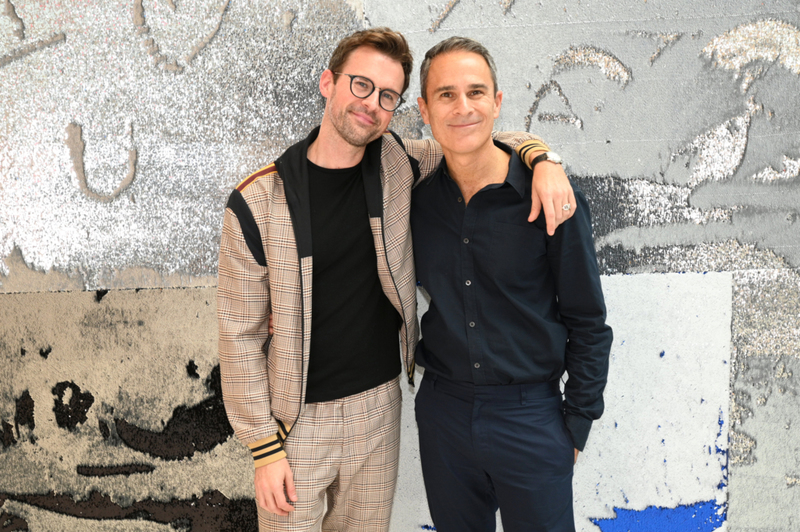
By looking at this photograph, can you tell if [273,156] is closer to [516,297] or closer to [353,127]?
[353,127]

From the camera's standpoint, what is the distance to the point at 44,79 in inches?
74.8

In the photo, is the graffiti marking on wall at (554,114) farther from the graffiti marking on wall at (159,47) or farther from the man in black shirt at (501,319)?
the graffiti marking on wall at (159,47)

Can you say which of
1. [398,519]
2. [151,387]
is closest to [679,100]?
[398,519]

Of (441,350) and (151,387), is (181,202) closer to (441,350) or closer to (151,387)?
(151,387)

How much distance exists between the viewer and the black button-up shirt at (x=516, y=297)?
1328 mm

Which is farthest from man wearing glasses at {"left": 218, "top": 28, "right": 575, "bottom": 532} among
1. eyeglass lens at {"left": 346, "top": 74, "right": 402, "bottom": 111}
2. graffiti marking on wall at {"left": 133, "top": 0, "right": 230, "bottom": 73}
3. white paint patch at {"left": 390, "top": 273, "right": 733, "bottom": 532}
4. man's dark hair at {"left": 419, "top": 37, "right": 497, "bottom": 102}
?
graffiti marking on wall at {"left": 133, "top": 0, "right": 230, "bottom": 73}

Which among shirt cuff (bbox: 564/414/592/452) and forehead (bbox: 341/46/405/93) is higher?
forehead (bbox: 341/46/405/93)

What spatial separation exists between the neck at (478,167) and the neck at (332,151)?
0.93ft

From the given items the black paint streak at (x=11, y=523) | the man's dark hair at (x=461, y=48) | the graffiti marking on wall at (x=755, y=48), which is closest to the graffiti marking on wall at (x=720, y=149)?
the graffiti marking on wall at (x=755, y=48)

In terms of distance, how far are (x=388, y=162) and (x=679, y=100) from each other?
3.87 feet

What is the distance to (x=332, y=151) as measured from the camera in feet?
4.77

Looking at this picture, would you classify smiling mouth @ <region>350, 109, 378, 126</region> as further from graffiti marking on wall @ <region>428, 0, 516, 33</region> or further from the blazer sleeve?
graffiti marking on wall @ <region>428, 0, 516, 33</region>

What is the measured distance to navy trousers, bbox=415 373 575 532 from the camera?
134 centimetres

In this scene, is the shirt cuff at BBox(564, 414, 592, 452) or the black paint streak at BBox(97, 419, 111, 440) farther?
the black paint streak at BBox(97, 419, 111, 440)
